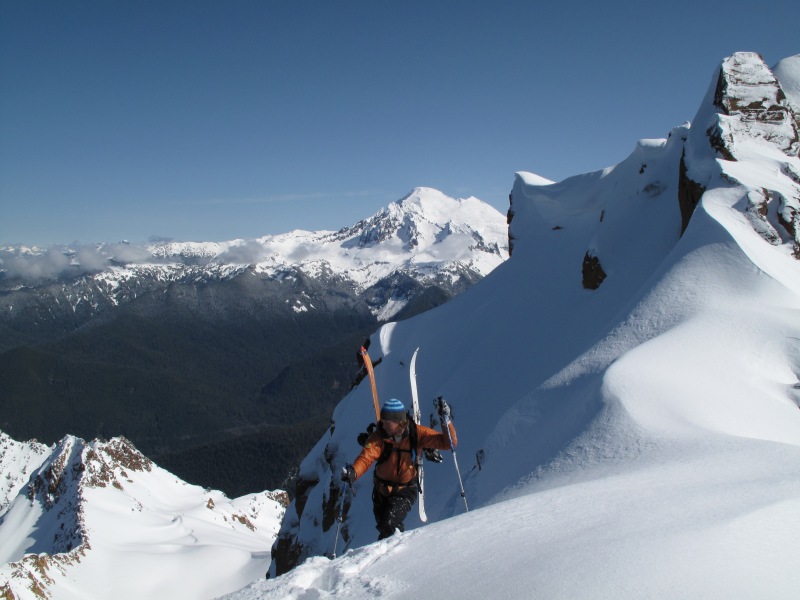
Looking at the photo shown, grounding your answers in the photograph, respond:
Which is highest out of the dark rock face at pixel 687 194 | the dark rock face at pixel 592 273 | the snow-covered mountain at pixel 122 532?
the dark rock face at pixel 687 194

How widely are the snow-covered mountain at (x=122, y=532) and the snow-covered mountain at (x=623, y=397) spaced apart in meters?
28.4

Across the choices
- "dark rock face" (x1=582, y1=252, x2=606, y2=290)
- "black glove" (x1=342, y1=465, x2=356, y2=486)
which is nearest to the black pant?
"black glove" (x1=342, y1=465, x2=356, y2=486)

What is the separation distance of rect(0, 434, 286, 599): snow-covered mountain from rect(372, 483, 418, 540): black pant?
39.8 meters

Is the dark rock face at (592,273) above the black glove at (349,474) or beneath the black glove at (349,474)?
above

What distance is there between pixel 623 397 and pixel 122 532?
72.1m

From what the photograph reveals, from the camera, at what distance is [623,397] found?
14211mm

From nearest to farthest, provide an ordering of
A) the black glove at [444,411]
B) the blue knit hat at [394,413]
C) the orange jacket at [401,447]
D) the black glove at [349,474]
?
the black glove at [349,474] → the blue knit hat at [394,413] → the orange jacket at [401,447] → the black glove at [444,411]

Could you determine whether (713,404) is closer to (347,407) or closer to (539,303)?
(539,303)

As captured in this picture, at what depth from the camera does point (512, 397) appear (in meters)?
25.8

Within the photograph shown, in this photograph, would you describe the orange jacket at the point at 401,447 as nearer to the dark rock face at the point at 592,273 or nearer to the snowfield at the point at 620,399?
the snowfield at the point at 620,399

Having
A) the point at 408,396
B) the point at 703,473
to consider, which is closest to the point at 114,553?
the point at 408,396

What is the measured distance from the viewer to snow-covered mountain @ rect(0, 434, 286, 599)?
176 ft

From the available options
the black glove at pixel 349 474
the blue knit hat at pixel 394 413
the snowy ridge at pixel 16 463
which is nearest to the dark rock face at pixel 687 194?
the blue knit hat at pixel 394 413

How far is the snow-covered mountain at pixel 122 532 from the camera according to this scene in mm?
53606
